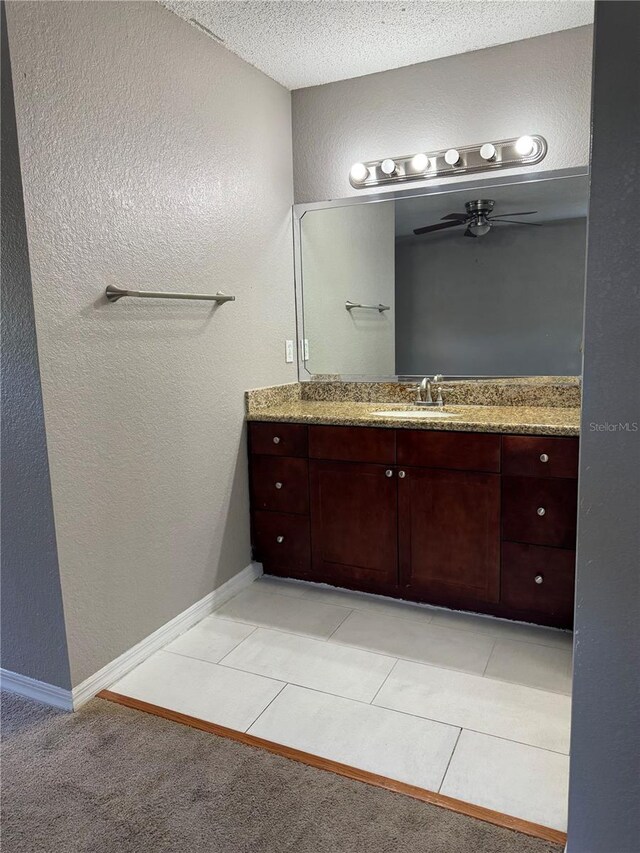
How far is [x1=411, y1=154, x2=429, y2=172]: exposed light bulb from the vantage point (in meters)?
2.65

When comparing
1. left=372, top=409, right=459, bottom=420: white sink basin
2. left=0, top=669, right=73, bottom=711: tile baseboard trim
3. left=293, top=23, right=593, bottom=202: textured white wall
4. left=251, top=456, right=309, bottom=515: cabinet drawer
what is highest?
left=293, top=23, right=593, bottom=202: textured white wall

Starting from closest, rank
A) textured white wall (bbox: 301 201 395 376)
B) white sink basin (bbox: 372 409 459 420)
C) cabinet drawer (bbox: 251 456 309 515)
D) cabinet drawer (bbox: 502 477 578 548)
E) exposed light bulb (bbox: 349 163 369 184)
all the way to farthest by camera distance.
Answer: cabinet drawer (bbox: 502 477 578 548) → white sink basin (bbox: 372 409 459 420) → cabinet drawer (bbox: 251 456 309 515) → exposed light bulb (bbox: 349 163 369 184) → textured white wall (bbox: 301 201 395 376)

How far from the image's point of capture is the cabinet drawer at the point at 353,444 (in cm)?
241

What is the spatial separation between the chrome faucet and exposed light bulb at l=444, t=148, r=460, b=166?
94 cm

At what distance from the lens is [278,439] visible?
8.66ft

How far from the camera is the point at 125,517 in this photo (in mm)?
2021

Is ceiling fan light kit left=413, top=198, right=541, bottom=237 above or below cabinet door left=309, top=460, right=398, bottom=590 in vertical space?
above

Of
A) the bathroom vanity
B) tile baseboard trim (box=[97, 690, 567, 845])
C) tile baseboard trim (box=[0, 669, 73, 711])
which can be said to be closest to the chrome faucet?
the bathroom vanity

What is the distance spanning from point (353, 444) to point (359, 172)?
4.32 feet

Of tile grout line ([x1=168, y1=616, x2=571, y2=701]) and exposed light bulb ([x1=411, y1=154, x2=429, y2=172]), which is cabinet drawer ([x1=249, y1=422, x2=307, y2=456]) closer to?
tile grout line ([x1=168, y1=616, x2=571, y2=701])

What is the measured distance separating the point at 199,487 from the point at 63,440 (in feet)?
2.38

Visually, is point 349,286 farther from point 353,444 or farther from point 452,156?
point 353,444

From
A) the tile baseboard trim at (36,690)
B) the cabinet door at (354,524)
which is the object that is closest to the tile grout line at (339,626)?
the cabinet door at (354,524)

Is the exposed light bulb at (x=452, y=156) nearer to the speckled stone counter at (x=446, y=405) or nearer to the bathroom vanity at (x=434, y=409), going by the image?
the bathroom vanity at (x=434, y=409)
